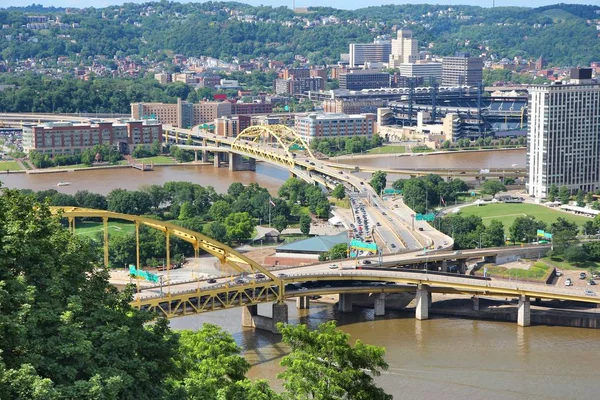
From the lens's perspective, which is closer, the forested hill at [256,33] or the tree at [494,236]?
the tree at [494,236]

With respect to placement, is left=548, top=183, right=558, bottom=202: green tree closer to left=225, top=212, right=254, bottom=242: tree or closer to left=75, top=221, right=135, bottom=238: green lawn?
left=225, top=212, right=254, bottom=242: tree

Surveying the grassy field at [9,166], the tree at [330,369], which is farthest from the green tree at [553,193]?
the tree at [330,369]

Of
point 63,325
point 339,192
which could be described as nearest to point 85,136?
point 339,192

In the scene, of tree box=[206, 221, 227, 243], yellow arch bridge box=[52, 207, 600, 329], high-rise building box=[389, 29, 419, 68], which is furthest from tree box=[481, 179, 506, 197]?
high-rise building box=[389, 29, 419, 68]

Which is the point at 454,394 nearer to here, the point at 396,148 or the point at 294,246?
the point at 294,246

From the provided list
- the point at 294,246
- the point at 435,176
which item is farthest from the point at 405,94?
the point at 294,246

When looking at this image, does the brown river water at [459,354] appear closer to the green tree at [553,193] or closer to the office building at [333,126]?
the green tree at [553,193]
